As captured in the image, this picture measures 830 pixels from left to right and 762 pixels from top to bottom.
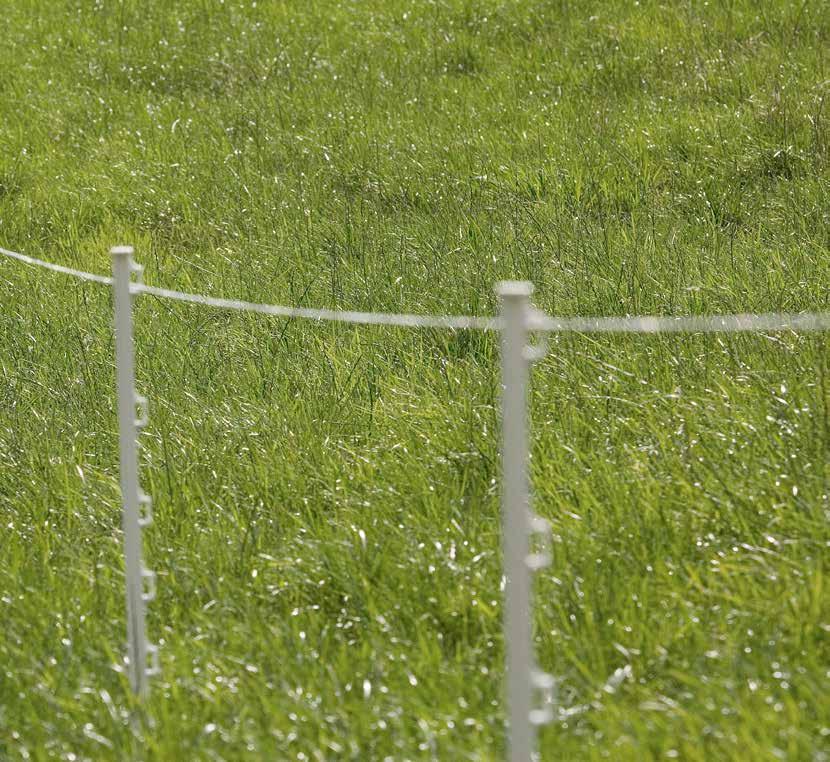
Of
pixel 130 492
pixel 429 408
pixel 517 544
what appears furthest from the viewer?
pixel 429 408

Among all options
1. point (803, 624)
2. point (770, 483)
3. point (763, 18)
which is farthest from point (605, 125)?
point (803, 624)

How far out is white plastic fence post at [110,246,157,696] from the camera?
304 centimetres

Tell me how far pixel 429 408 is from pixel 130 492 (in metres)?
1.32

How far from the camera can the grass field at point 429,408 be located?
9.43 ft

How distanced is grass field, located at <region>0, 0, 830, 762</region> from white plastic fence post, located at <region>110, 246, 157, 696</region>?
0.08 metres

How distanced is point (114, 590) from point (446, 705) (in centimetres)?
114

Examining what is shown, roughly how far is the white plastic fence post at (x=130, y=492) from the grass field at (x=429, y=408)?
3.0 inches

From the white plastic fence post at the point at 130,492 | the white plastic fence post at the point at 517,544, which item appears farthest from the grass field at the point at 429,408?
the white plastic fence post at the point at 517,544

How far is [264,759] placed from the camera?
271cm

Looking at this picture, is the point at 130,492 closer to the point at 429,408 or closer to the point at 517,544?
the point at 517,544

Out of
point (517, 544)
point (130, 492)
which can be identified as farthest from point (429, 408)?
point (517, 544)

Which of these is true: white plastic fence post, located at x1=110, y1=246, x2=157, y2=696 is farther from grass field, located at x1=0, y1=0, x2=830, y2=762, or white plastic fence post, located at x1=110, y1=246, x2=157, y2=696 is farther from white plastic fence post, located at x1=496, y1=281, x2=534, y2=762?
white plastic fence post, located at x1=496, y1=281, x2=534, y2=762

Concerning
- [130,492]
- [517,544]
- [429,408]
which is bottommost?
[517,544]

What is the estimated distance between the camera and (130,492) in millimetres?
3137
